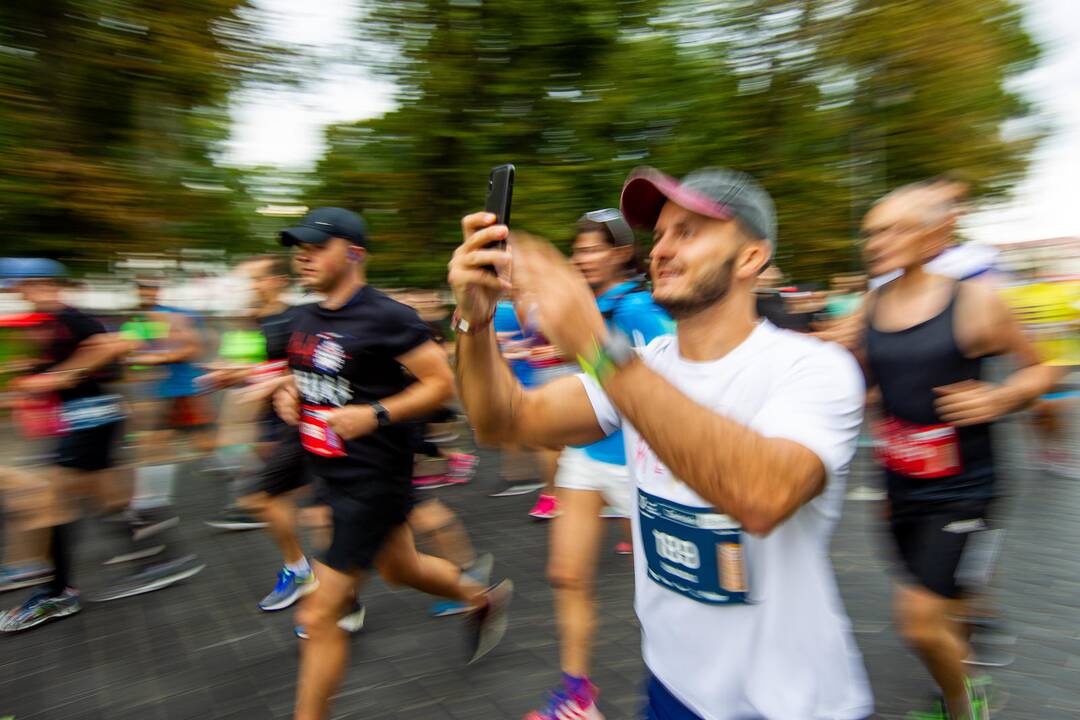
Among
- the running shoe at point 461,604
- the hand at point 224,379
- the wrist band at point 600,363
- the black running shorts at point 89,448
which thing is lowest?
the running shoe at point 461,604

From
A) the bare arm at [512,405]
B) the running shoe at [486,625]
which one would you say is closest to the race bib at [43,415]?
the running shoe at [486,625]

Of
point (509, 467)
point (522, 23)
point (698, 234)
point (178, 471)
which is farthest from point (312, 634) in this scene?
point (522, 23)

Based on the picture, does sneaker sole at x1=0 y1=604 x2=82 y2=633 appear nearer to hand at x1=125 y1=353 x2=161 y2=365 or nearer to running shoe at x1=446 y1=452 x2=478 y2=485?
hand at x1=125 y1=353 x2=161 y2=365

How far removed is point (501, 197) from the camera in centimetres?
148

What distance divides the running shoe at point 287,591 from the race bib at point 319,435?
163 centimetres

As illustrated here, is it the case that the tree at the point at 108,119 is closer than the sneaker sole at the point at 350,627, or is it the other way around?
the sneaker sole at the point at 350,627

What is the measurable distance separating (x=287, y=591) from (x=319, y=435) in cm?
178

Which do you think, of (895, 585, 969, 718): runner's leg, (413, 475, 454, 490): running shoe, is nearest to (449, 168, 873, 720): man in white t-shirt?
(895, 585, 969, 718): runner's leg

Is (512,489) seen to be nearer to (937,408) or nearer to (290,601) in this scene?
(290,601)

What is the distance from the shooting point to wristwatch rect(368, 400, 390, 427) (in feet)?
9.70

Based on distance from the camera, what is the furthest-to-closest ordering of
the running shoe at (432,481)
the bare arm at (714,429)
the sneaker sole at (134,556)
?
the running shoe at (432,481)
the sneaker sole at (134,556)
the bare arm at (714,429)

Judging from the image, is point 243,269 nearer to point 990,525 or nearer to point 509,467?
point 509,467

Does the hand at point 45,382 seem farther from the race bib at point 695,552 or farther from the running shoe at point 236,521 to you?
the race bib at point 695,552

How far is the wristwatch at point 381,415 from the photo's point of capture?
2.96 metres
